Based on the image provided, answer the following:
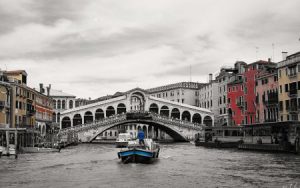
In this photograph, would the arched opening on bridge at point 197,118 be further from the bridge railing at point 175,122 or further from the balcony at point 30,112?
the balcony at point 30,112

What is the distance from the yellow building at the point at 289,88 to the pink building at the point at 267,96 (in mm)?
1496

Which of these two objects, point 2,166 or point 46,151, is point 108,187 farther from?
point 46,151

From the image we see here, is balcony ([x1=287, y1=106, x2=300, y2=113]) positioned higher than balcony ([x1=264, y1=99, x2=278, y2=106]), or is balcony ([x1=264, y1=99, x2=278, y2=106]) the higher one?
balcony ([x1=264, y1=99, x2=278, y2=106])

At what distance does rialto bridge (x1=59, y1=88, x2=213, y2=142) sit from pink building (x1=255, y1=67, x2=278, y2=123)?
15.4m

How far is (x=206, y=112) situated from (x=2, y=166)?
163 feet

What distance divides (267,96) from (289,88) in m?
5.08

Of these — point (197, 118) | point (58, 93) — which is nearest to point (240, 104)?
point (197, 118)

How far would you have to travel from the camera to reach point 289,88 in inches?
1826

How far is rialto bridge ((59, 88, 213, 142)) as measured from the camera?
64.6 m

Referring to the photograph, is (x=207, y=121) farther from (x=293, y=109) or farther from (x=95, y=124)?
(x=293, y=109)

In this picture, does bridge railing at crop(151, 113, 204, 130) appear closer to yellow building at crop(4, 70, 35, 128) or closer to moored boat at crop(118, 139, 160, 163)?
yellow building at crop(4, 70, 35, 128)

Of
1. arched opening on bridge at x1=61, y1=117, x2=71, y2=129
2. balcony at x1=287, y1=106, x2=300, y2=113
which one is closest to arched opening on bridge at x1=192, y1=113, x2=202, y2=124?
→ arched opening on bridge at x1=61, y1=117, x2=71, y2=129

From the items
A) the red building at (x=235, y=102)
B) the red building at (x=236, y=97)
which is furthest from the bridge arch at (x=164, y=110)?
the red building at (x=235, y=102)

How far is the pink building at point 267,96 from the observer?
4981 cm
